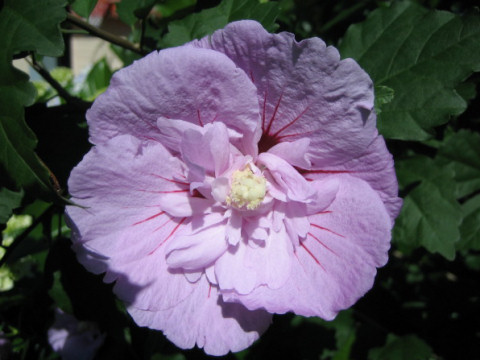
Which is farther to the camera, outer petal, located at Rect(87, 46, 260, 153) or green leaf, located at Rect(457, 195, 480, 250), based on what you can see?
green leaf, located at Rect(457, 195, 480, 250)

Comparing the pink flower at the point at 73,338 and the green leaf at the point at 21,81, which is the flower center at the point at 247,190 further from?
the pink flower at the point at 73,338

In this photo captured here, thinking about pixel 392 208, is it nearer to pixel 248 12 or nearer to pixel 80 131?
pixel 248 12

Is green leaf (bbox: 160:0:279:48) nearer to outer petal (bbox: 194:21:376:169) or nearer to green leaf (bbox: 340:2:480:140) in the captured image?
outer petal (bbox: 194:21:376:169)

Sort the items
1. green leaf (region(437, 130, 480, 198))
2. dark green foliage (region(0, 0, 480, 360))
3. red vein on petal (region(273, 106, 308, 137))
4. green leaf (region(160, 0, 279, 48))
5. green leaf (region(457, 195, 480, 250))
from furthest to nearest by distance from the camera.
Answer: green leaf (region(437, 130, 480, 198))
green leaf (region(457, 195, 480, 250))
green leaf (region(160, 0, 279, 48))
red vein on petal (region(273, 106, 308, 137))
dark green foliage (region(0, 0, 480, 360))

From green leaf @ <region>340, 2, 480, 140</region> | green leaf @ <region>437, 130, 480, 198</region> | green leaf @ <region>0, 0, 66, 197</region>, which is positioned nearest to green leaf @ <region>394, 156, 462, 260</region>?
green leaf @ <region>437, 130, 480, 198</region>

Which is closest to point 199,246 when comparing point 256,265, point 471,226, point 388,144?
point 256,265

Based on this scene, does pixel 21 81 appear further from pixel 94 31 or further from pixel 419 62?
pixel 419 62

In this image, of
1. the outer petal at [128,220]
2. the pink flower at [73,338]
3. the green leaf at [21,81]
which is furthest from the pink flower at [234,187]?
the pink flower at [73,338]
